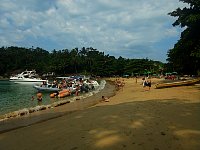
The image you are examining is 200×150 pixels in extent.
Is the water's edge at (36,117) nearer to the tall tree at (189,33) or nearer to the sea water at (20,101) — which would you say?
the sea water at (20,101)

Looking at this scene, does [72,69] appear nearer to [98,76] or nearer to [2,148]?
[98,76]

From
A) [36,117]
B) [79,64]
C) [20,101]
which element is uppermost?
[79,64]

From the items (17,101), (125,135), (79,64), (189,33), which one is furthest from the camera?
(79,64)

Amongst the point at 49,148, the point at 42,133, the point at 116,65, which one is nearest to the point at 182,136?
the point at 49,148

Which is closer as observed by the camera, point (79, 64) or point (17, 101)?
point (17, 101)

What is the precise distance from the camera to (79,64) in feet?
481

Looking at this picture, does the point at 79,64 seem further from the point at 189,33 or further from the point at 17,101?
the point at 189,33

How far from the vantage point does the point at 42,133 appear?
12.2m

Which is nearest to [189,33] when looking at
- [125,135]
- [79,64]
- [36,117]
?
[36,117]

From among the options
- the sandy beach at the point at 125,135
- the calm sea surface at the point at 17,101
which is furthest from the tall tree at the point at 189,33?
the sandy beach at the point at 125,135

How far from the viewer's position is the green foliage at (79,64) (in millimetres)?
118125

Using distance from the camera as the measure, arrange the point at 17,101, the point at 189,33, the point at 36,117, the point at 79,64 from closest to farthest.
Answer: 1. the point at 36,117
2. the point at 189,33
3. the point at 17,101
4. the point at 79,64

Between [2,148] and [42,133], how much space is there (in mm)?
2110

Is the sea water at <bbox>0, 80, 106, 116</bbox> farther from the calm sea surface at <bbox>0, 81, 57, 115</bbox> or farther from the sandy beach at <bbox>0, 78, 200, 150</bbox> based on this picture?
the sandy beach at <bbox>0, 78, 200, 150</bbox>
